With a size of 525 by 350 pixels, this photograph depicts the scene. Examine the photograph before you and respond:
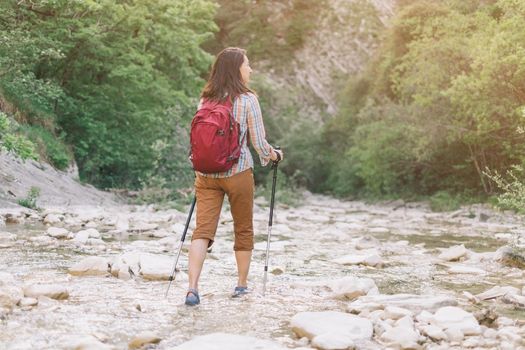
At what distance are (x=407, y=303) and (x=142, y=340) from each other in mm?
2126

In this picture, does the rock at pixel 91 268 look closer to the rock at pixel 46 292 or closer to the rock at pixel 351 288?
the rock at pixel 46 292

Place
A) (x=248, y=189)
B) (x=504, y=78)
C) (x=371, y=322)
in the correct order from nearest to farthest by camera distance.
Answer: (x=371, y=322)
(x=248, y=189)
(x=504, y=78)

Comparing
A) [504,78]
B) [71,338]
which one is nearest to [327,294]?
[71,338]

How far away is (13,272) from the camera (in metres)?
6.11

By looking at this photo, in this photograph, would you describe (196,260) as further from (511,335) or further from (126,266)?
(511,335)

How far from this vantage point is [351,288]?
5.62m

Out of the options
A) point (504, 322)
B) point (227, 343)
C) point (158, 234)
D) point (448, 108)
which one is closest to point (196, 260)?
point (227, 343)

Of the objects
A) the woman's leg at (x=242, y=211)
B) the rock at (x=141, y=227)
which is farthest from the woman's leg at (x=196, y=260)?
the rock at (x=141, y=227)

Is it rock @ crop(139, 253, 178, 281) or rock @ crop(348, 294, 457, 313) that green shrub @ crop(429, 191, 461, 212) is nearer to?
rock @ crop(139, 253, 178, 281)

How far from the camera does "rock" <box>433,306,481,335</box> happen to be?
4297 mm

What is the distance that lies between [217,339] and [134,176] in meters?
17.5

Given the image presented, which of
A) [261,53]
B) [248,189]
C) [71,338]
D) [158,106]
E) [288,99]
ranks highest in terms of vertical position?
[261,53]

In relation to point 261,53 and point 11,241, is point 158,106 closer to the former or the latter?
point 11,241

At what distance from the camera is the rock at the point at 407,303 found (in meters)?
4.88
